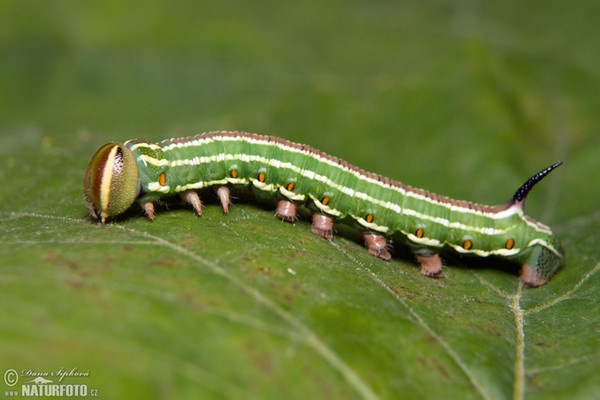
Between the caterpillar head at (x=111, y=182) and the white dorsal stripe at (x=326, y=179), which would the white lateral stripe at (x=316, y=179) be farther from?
the caterpillar head at (x=111, y=182)

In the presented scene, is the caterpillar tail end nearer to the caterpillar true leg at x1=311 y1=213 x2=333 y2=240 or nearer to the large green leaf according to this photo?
the large green leaf

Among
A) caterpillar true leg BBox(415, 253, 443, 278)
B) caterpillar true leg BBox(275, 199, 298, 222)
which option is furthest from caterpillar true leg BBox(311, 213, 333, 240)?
caterpillar true leg BBox(415, 253, 443, 278)

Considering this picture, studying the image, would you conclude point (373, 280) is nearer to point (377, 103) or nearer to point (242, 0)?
point (377, 103)

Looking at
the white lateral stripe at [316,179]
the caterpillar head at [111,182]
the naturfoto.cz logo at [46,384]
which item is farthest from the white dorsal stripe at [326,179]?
the naturfoto.cz logo at [46,384]

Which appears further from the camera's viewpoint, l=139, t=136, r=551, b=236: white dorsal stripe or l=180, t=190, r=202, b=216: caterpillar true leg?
l=139, t=136, r=551, b=236: white dorsal stripe

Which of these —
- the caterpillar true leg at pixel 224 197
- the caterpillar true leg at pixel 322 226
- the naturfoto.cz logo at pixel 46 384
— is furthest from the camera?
the caterpillar true leg at pixel 322 226

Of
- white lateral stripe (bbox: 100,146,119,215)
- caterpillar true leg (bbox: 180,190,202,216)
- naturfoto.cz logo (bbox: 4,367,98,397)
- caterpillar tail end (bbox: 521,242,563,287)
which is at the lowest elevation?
naturfoto.cz logo (bbox: 4,367,98,397)
